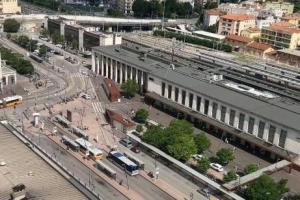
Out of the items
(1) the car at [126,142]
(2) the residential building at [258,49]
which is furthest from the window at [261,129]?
(2) the residential building at [258,49]

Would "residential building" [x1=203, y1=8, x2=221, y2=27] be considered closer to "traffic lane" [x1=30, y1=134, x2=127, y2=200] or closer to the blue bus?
"traffic lane" [x1=30, y1=134, x2=127, y2=200]

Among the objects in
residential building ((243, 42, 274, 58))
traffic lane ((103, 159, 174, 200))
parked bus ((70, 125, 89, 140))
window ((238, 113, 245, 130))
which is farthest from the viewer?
residential building ((243, 42, 274, 58))

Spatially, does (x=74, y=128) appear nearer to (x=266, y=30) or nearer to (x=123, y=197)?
(x=123, y=197)

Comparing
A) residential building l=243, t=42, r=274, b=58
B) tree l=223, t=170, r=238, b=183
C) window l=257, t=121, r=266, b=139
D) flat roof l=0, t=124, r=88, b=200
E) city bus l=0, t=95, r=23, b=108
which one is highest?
residential building l=243, t=42, r=274, b=58

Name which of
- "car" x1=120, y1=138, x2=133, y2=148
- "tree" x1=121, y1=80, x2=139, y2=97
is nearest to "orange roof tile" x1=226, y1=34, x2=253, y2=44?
"tree" x1=121, y1=80, x2=139, y2=97

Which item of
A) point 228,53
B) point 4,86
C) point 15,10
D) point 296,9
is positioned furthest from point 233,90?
point 296,9
